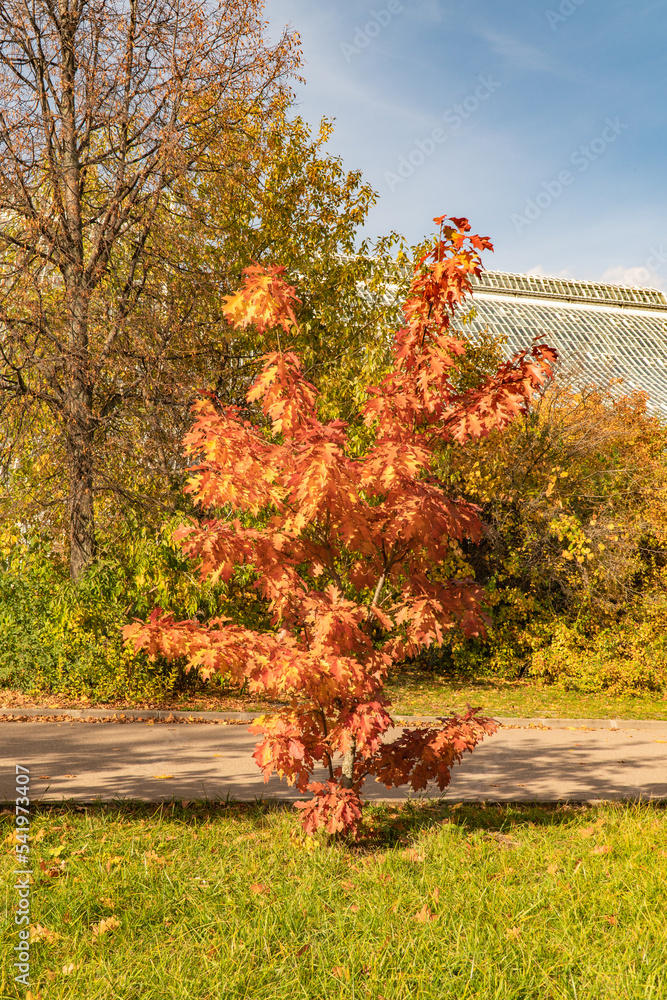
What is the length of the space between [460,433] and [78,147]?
Answer: 26.6 ft

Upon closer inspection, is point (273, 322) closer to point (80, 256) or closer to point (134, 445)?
point (134, 445)

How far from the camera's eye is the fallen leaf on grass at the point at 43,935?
11.8 ft

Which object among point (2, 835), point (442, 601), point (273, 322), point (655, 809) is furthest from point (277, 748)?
point (655, 809)

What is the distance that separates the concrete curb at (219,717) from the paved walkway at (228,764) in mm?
89

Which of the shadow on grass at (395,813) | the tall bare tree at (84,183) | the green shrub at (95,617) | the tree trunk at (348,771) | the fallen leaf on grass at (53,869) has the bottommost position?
the shadow on grass at (395,813)

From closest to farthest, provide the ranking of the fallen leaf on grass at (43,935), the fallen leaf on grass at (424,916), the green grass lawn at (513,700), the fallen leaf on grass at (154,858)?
1. the fallen leaf on grass at (43,935)
2. the fallen leaf on grass at (424,916)
3. the fallen leaf on grass at (154,858)
4. the green grass lawn at (513,700)

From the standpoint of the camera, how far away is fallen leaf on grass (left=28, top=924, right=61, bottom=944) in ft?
11.8

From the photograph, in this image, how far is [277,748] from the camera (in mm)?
4336

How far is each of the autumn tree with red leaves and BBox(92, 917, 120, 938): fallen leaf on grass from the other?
1.08 m

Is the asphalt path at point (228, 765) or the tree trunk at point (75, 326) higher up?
the tree trunk at point (75, 326)

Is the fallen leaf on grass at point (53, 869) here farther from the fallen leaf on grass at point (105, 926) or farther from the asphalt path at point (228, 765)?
the asphalt path at point (228, 765)

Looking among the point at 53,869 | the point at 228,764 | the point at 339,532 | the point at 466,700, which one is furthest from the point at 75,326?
the point at 466,700

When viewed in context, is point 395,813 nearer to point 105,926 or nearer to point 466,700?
point 105,926

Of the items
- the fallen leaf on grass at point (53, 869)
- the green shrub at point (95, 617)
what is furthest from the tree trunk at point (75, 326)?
the fallen leaf on grass at point (53, 869)
